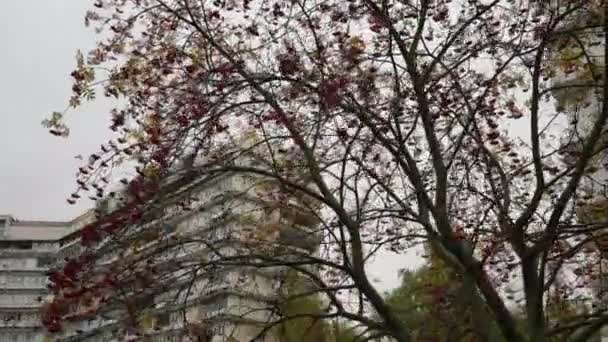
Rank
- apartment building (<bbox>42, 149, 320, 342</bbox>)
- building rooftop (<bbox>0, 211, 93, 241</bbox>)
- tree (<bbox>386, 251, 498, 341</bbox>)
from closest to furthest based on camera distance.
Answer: apartment building (<bbox>42, 149, 320, 342</bbox>) → tree (<bbox>386, 251, 498, 341</bbox>) → building rooftop (<bbox>0, 211, 93, 241</bbox>)

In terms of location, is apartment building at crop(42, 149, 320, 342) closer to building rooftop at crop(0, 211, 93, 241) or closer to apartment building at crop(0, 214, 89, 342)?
apartment building at crop(0, 214, 89, 342)

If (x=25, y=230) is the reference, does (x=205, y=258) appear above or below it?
below

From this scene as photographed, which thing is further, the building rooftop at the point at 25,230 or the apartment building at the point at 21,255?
the building rooftop at the point at 25,230

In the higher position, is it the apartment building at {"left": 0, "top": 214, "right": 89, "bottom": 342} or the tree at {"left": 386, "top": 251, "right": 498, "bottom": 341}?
the apartment building at {"left": 0, "top": 214, "right": 89, "bottom": 342}

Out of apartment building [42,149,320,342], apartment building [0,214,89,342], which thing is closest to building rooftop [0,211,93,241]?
apartment building [0,214,89,342]

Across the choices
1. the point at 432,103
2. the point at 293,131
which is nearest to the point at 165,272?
the point at 293,131

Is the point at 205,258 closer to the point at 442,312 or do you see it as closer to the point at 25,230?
the point at 442,312

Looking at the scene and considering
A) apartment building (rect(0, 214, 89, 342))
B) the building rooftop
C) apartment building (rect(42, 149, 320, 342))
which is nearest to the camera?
apartment building (rect(42, 149, 320, 342))

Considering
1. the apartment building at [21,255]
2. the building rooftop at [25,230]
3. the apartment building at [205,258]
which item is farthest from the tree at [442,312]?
the building rooftop at [25,230]

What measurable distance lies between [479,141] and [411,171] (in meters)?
0.59

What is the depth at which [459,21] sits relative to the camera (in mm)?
5027

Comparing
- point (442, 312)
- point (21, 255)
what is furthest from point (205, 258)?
point (21, 255)

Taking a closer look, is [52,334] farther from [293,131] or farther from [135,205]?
[293,131]

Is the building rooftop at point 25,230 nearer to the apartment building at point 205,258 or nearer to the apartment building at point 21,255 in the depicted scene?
the apartment building at point 21,255
